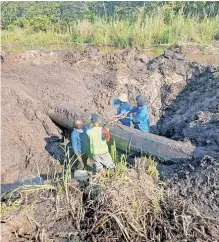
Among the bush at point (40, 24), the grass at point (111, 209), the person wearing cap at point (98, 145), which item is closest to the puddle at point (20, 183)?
the person wearing cap at point (98, 145)

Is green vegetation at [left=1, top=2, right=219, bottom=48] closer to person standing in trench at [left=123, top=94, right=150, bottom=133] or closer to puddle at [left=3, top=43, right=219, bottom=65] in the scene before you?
puddle at [left=3, top=43, right=219, bottom=65]

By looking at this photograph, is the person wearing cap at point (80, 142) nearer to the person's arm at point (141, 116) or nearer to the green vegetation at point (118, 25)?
the person's arm at point (141, 116)

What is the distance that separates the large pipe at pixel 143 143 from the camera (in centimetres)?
A: 617

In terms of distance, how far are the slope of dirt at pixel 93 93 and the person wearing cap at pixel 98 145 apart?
1092 millimetres

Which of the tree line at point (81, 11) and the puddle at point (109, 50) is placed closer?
the puddle at point (109, 50)

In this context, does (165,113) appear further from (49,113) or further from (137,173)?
(137,173)

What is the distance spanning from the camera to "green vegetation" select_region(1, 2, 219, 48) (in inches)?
640

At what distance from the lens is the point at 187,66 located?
11.2 metres

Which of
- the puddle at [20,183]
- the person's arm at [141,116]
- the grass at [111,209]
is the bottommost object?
the puddle at [20,183]

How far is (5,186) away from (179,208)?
3619 millimetres

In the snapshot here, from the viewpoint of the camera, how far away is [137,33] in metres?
15.7

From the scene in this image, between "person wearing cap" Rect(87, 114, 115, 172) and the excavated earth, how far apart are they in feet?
3.28

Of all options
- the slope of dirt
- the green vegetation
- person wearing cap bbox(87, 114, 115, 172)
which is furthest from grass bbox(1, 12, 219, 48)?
person wearing cap bbox(87, 114, 115, 172)

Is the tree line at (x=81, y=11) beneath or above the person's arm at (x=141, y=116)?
beneath
